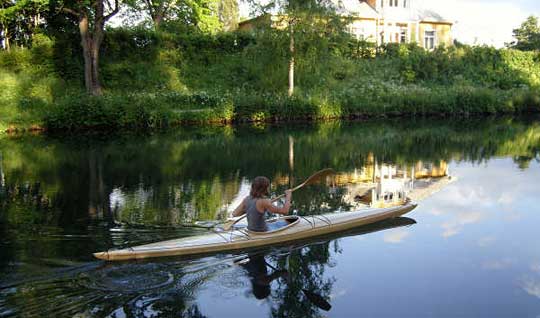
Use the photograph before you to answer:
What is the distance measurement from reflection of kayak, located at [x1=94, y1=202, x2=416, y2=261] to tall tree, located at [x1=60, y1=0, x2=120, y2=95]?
19022 mm

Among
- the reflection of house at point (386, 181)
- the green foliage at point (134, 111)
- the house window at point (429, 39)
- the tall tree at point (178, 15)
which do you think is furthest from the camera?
the house window at point (429, 39)

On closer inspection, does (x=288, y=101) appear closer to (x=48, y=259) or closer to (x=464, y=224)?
(x=464, y=224)

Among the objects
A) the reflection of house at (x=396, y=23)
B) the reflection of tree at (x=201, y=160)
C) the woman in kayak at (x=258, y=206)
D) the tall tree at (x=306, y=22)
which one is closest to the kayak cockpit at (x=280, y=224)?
the woman in kayak at (x=258, y=206)

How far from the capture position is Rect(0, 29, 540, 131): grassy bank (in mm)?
23406

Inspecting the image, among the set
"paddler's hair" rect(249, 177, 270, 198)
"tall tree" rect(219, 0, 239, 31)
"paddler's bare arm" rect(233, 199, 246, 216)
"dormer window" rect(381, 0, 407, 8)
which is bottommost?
"paddler's bare arm" rect(233, 199, 246, 216)

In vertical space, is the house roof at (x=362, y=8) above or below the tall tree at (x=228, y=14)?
below

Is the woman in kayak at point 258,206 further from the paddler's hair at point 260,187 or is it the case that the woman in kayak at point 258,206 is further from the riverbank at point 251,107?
→ the riverbank at point 251,107

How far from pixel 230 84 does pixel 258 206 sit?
2296 cm

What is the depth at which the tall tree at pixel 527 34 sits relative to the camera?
164 ft

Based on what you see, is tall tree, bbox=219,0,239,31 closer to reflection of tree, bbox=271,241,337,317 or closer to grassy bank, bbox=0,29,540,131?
grassy bank, bbox=0,29,540,131

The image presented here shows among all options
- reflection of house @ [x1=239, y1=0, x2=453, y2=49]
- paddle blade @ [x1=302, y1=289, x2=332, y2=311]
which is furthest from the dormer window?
paddle blade @ [x1=302, y1=289, x2=332, y2=311]

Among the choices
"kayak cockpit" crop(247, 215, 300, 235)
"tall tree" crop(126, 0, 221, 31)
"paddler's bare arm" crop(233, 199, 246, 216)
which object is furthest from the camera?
"tall tree" crop(126, 0, 221, 31)

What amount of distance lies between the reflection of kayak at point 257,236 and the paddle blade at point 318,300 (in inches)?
58.2

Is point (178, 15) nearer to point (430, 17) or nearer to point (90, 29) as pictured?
point (90, 29)
